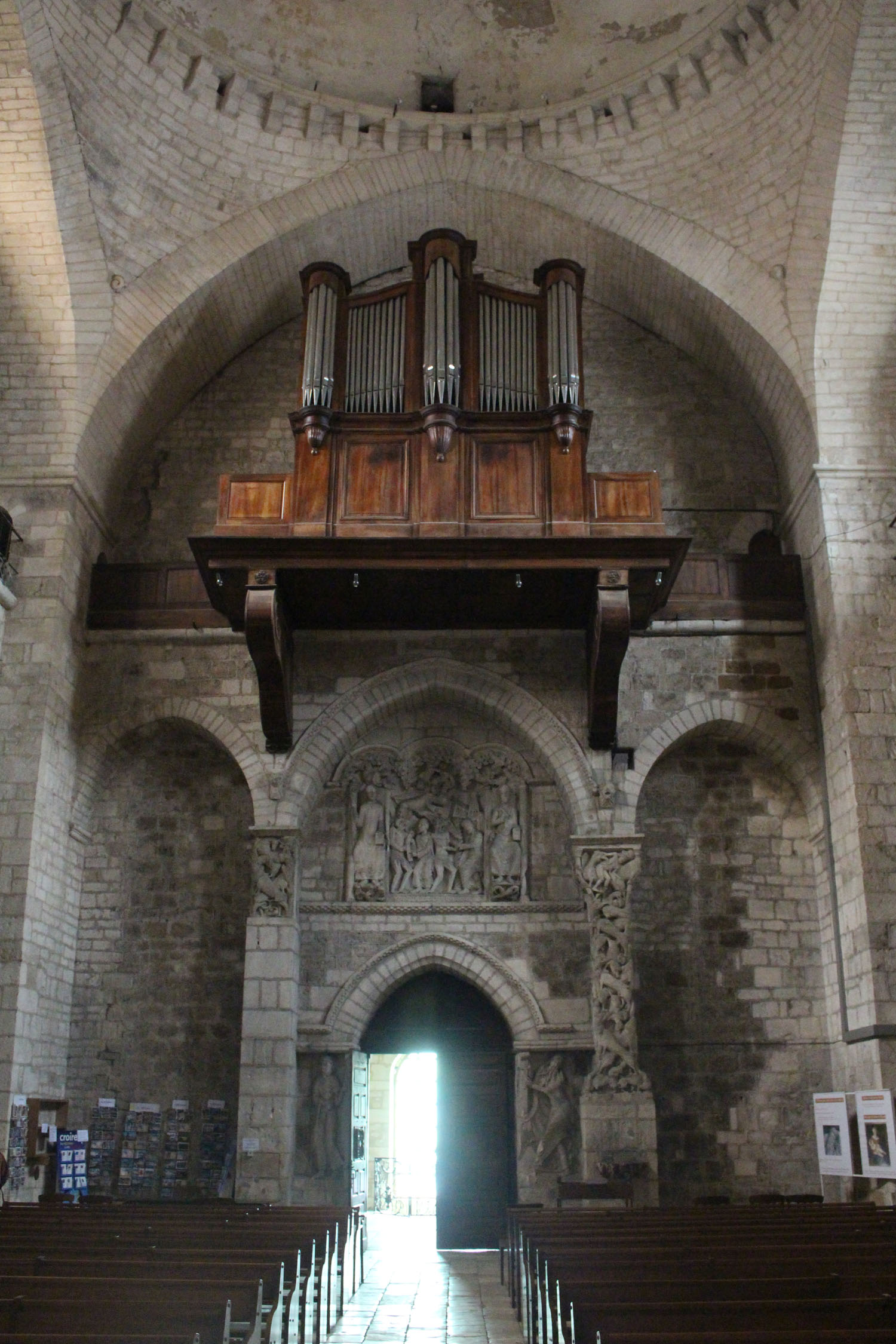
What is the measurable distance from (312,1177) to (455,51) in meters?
12.7

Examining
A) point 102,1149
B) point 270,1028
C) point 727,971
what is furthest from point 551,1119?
point 102,1149

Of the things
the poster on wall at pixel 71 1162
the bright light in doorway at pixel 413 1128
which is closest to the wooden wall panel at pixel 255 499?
the poster on wall at pixel 71 1162

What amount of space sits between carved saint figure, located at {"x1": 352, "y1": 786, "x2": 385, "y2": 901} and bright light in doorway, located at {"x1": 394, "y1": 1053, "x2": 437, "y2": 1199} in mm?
10252

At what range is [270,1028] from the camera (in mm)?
11977

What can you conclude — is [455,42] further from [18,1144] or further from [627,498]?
[18,1144]

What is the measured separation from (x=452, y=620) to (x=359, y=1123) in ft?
17.7

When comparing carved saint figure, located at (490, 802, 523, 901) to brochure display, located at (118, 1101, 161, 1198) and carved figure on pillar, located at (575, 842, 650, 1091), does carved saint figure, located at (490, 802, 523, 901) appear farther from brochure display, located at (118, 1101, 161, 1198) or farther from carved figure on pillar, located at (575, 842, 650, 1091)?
brochure display, located at (118, 1101, 161, 1198)

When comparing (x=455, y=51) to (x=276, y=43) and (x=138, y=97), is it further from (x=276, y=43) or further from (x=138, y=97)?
(x=138, y=97)

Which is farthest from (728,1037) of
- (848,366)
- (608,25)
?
(608,25)

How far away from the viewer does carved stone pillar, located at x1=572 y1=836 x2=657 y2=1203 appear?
11.4 meters

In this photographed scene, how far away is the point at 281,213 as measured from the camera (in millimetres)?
14039

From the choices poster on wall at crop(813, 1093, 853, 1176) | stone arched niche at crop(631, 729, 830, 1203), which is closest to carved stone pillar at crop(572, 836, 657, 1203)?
stone arched niche at crop(631, 729, 830, 1203)

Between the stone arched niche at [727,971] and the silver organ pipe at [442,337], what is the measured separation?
14.4 ft

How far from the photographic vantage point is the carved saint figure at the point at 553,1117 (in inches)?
477
